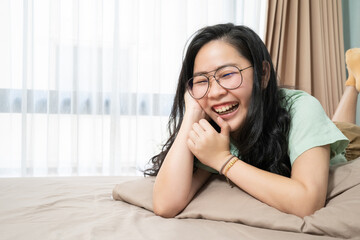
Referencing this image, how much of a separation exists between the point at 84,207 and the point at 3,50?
231cm

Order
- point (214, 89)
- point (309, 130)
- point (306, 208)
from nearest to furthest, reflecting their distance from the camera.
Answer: point (306, 208)
point (309, 130)
point (214, 89)

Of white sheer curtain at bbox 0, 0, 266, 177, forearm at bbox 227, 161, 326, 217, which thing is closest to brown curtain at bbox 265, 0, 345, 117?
white sheer curtain at bbox 0, 0, 266, 177

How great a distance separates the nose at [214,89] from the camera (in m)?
1.03

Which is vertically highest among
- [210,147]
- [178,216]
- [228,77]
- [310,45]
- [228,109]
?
[310,45]

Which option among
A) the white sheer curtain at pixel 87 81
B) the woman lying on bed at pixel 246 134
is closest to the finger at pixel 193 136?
the woman lying on bed at pixel 246 134

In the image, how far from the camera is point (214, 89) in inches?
41.0

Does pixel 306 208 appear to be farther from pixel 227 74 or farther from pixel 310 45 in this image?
pixel 310 45

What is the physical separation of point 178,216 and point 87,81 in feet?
7.20

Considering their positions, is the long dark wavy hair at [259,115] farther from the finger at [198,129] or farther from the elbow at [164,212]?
the elbow at [164,212]

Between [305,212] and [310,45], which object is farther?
[310,45]

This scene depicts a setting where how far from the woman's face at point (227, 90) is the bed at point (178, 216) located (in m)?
0.22

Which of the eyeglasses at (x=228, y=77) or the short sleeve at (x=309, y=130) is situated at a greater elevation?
the eyeglasses at (x=228, y=77)

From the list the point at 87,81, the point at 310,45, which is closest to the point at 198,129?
the point at 87,81

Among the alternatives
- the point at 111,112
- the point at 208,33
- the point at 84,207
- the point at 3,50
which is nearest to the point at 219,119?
the point at 208,33
